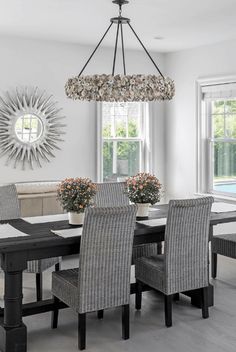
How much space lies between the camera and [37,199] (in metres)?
5.41

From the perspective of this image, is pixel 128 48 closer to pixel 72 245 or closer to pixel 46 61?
pixel 46 61

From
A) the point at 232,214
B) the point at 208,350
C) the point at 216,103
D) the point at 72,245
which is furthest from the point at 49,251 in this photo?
the point at 216,103

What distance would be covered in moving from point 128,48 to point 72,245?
400 cm

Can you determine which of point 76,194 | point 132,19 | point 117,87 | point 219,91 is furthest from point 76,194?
point 219,91

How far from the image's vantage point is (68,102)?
20.9 ft

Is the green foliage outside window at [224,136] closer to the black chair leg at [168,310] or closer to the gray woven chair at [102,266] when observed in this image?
the black chair leg at [168,310]

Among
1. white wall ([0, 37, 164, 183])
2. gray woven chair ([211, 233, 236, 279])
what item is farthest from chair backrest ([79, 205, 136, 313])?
white wall ([0, 37, 164, 183])

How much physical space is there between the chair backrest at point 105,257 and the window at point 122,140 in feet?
11.1

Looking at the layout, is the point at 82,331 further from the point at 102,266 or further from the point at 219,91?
the point at 219,91

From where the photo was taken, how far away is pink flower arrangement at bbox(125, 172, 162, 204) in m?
4.04

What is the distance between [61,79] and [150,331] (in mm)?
3761

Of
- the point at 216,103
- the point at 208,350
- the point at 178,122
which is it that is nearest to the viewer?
the point at 208,350

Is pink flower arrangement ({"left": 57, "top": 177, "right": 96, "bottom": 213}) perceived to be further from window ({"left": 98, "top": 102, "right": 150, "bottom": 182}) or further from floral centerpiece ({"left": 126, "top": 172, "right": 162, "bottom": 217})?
window ({"left": 98, "top": 102, "right": 150, "bottom": 182})

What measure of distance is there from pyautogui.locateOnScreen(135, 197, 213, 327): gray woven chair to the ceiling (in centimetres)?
194
